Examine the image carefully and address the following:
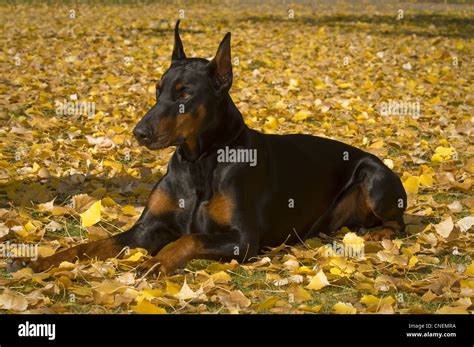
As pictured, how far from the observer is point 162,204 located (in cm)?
522

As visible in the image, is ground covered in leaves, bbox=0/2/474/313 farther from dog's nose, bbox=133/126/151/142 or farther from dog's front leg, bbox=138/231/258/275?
dog's nose, bbox=133/126/151/142

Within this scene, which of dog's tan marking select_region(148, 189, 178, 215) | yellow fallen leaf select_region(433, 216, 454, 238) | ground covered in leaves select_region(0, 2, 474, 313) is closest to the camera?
ground covered in leaves select_region(0, 2, 474, 313)

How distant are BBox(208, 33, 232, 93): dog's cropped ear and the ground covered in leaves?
1.12m

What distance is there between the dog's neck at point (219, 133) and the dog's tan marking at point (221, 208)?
0.31m

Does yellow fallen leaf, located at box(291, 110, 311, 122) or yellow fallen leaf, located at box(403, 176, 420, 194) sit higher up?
yellow fallen leaf, located at box(291, 110, 311, 122)

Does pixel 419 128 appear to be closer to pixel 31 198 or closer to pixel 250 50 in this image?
pixel 31 198

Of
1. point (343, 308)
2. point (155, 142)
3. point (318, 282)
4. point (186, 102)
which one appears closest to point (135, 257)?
point (155, 142)

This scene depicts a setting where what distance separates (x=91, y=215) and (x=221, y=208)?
3.95ft

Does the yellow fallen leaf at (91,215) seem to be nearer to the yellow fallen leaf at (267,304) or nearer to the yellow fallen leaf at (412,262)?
the yellow fallen leaf at (267,304)

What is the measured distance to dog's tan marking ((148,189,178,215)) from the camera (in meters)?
5.21

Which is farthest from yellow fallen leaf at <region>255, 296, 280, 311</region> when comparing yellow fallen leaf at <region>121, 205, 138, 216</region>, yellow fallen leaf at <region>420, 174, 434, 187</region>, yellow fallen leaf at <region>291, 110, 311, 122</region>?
yellow fallen leaf at <region>291, 110, 311, 122</region>

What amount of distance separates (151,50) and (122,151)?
880cm

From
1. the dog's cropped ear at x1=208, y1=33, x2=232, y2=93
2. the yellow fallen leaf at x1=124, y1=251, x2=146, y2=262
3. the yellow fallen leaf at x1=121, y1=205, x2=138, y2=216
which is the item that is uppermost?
the dog's cropped ear at x1=208, y1=33, x2=232, y2=93
